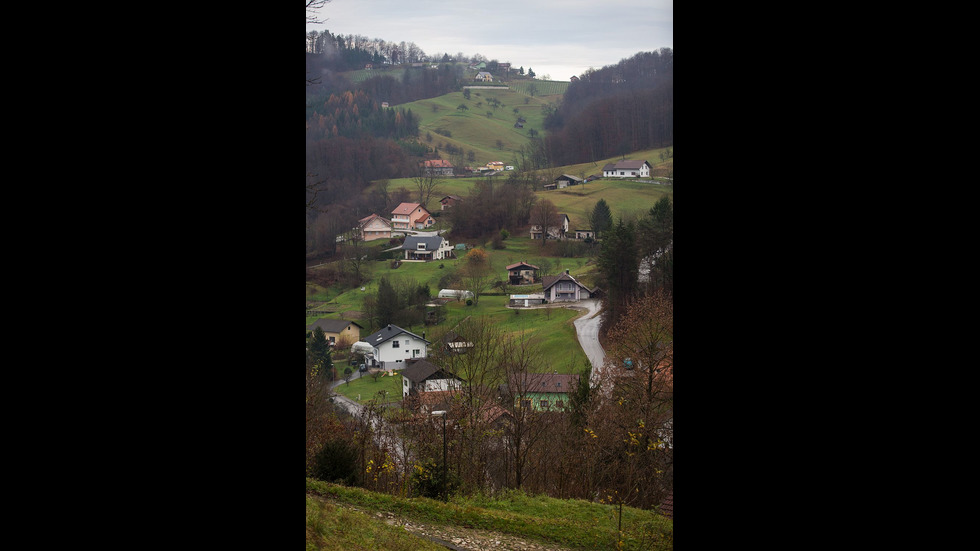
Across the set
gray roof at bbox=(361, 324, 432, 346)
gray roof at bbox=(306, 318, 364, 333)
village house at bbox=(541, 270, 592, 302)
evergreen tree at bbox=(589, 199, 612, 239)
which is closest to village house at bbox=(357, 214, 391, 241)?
gray roof at bbox=(306, 318, 364, 333)

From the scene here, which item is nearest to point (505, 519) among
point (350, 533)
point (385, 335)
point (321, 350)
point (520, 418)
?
point (350, 533)

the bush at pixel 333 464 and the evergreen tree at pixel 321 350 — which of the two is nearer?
the bush at pixel 333 464

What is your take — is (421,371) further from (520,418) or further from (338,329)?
(338,329)

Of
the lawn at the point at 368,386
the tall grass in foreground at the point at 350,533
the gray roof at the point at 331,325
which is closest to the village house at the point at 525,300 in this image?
the gray roof at the point at 331,325

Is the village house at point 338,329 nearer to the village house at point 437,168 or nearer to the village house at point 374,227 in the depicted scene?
the village house at point 374,227

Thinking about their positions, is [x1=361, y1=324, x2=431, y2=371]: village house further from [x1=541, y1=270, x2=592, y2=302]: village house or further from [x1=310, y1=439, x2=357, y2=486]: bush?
[x1=310, y1=439, x2=357, y2=486]: bush
